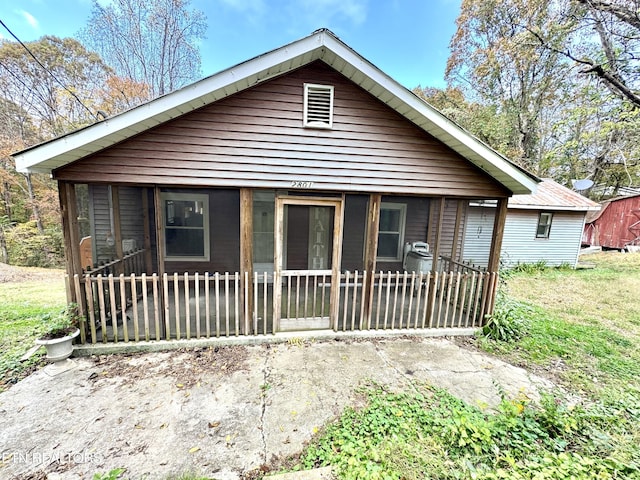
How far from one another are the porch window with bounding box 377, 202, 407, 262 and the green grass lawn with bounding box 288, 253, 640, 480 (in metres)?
3.96

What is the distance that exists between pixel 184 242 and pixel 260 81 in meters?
4.74

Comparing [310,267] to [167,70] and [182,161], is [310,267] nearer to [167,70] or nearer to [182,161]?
[182,161]

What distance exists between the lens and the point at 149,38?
547 inches

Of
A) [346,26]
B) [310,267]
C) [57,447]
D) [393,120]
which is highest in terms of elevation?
[346,26]

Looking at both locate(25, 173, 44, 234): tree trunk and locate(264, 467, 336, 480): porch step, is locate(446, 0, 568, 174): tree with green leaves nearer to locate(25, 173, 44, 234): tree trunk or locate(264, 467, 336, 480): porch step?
locate(264, 467, 336, 480): porch step

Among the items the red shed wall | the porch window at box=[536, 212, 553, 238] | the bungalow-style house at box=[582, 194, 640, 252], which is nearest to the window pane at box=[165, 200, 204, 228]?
the porch window at box=[536, 212, 553, 238]

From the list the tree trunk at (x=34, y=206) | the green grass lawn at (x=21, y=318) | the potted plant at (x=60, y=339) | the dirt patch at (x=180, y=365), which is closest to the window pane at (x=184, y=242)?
the green grass lawn at (x=21, y=318)

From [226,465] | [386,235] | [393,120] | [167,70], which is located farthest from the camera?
[167,70]

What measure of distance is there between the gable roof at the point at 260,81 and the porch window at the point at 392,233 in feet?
11.9

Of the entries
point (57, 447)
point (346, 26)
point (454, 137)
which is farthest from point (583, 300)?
point (346, 26)

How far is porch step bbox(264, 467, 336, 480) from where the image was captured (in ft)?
7.47

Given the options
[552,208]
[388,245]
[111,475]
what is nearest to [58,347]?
[111,475]

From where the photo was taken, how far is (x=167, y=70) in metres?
14.6

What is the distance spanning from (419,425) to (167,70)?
1838 cm
